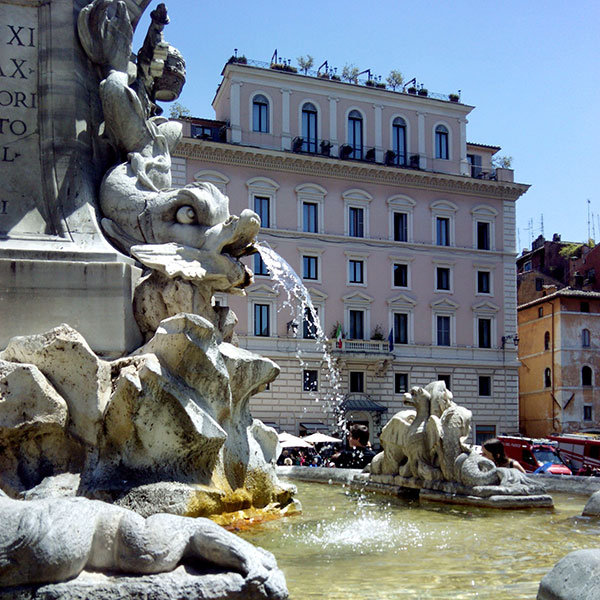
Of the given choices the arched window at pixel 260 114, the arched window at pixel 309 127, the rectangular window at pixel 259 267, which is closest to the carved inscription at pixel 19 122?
the rectangular window at pixel 259 267

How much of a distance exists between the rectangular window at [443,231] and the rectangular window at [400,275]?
2581 mm

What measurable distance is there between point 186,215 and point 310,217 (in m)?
33.7

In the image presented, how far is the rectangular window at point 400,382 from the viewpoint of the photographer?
39375 millimetres

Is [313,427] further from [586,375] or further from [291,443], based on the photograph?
[586,375]

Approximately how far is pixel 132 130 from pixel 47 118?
653 mm

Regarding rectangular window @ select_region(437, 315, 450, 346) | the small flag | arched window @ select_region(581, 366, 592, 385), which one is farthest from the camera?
arched window @ select_region(581, 366, 592, 385)

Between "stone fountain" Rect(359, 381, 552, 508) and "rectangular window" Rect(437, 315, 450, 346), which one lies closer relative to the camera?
"stone fountain" Rect(359, 381, 552, 508)

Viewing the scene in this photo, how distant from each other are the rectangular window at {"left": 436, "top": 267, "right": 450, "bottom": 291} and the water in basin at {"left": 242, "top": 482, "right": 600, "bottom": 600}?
34.2 meters

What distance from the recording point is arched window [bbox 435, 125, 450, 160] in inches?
1734

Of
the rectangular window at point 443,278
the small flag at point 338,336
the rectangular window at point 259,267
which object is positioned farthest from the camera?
the rectangular window at point 443,278

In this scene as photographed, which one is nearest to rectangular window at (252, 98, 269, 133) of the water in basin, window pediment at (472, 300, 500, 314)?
window pediment at (472, 300, 500, 314)

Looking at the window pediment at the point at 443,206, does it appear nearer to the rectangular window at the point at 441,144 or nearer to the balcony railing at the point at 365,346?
the rectangular window at the point at 441,144

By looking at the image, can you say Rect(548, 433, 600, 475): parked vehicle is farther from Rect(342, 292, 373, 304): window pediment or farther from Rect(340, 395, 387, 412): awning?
Rect(342, 292, 373, 304): window pediment

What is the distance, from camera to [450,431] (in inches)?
332
